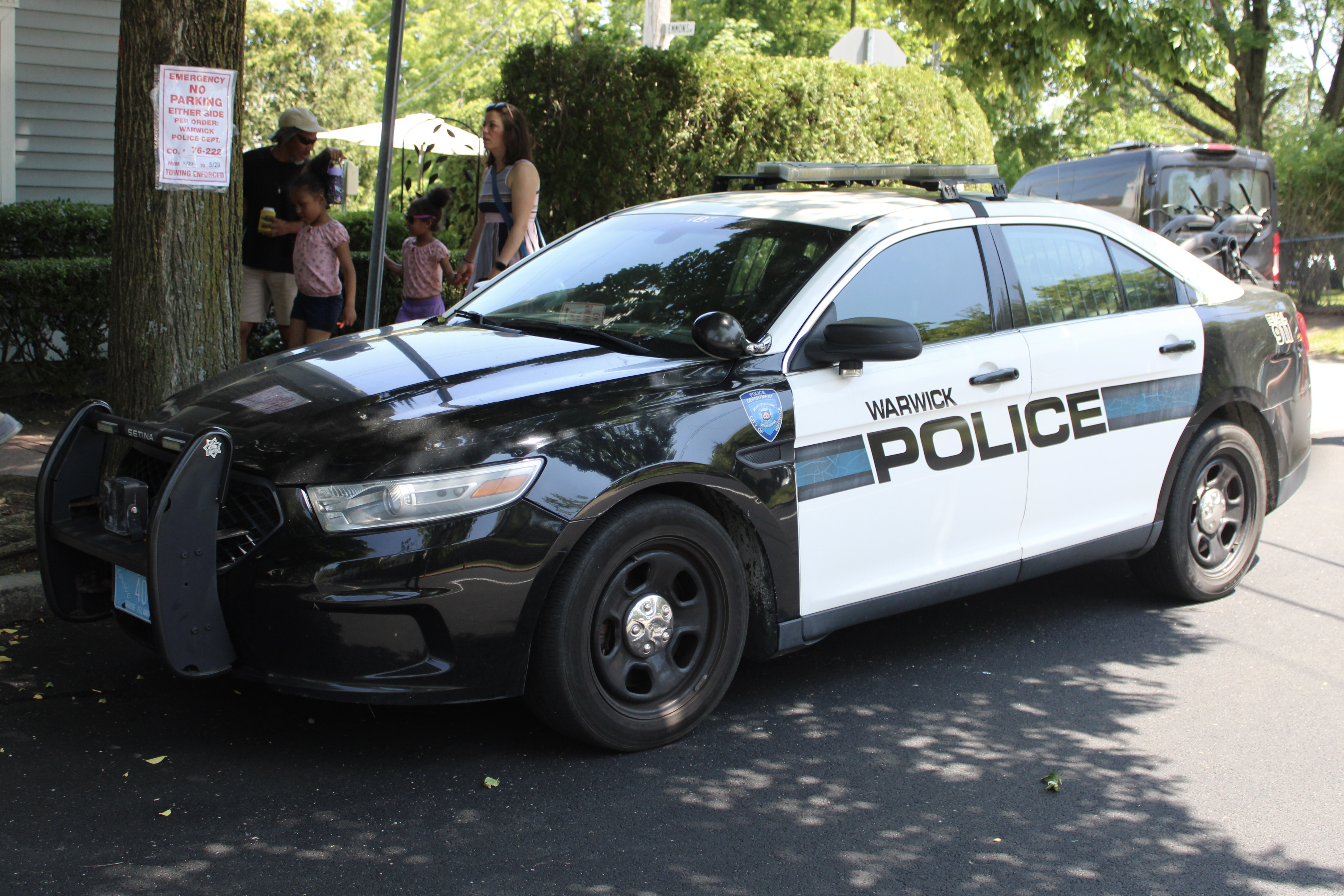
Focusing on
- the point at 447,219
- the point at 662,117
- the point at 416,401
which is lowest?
the point at 416,401

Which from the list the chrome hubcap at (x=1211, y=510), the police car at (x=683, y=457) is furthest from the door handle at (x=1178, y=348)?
the chrome hubcap at (x=1211, y=510)

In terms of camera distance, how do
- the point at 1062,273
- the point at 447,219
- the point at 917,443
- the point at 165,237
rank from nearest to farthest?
the point at 917,443 → the point at 1062,273 → the point at 165,237 → the point at 447,219

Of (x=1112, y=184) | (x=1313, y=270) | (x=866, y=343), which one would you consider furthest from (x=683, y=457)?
(x=1313, y=270)

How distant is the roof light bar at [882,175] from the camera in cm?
504

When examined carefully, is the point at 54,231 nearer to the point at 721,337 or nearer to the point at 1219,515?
the point at 721,337

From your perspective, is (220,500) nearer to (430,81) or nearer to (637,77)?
(637,77)

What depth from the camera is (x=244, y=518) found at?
11.8 ft

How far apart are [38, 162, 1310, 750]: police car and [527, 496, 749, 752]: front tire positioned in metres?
0.01

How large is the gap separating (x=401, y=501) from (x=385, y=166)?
3610 mm

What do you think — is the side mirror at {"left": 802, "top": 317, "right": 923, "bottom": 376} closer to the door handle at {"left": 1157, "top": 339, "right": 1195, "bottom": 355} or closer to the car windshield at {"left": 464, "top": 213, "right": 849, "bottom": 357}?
the car windshield at {"left": 464, "top": 213, "right": 849, "bottom": 357}

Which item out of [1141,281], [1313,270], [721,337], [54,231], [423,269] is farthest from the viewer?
[1313,270]

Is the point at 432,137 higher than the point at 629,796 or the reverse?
higher

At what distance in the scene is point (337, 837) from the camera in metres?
3.34

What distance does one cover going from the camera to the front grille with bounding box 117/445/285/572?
3537mm
